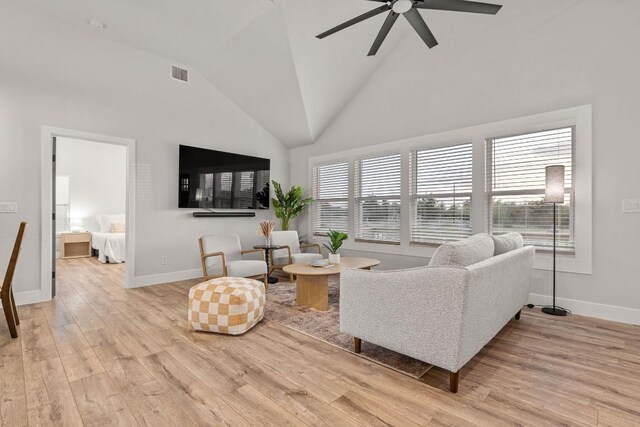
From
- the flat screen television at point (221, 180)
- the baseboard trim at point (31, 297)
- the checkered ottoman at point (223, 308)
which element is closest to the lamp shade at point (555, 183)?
the checkered ottoman at point (223, 308)

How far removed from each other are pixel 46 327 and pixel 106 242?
409cm

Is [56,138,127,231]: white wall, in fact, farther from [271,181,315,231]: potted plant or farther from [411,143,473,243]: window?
[411,143,473,243]: window

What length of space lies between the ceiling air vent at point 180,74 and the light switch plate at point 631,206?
606 centimetres

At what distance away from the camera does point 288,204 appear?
6.19 metres

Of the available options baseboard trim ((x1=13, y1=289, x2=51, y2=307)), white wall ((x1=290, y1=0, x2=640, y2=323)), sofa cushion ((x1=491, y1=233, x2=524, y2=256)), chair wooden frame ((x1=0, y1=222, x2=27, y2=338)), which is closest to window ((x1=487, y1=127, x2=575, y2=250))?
white wall ((x1=290, y1=0, x2=640, y2=323))

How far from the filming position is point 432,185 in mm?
4672

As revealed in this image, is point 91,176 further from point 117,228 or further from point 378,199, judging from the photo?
point 378,199

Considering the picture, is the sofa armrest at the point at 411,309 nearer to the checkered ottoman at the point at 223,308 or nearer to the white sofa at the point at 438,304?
the white sofa at the point at 438,304

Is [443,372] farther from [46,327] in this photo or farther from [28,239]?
[28,239]

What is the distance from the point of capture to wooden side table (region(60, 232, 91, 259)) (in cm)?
716

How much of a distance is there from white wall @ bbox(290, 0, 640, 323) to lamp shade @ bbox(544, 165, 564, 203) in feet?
1.35

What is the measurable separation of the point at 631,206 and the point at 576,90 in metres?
1.36

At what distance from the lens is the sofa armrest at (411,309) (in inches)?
71.6

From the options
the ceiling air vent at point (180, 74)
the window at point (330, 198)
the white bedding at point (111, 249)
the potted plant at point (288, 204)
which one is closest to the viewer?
the ceiling air vent at point (180, 74)
